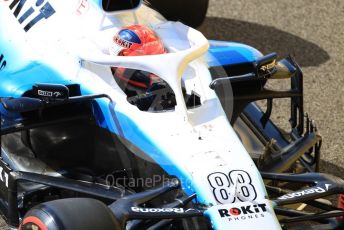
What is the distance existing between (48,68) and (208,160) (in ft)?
3.59

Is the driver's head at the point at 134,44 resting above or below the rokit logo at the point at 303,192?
above

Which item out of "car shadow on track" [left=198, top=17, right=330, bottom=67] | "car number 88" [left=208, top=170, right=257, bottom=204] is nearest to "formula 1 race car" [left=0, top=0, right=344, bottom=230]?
"car number 88" [left=208, top=170, right=257, bottom=204]

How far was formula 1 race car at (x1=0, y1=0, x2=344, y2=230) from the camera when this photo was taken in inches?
145

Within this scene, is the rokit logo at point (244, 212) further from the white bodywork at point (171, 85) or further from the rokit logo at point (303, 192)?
the rokit logo at point (303, 192)

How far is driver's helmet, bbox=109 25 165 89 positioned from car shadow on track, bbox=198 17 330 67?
93.8 inches

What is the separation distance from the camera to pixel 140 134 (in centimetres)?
400

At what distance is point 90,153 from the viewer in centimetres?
459

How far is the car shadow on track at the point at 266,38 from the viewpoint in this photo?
21.8 ft

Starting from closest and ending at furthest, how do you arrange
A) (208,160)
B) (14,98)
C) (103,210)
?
1. (103,210)
2. (208,160)
3. (14,98)

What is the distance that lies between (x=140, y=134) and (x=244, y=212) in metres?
0.69

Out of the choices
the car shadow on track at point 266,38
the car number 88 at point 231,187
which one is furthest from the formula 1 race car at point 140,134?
the car shadow on track at point 266,38

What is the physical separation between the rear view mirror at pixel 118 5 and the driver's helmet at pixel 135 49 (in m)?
Answer: 0.20

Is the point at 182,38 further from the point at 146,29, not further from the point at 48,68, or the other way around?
the point at 48,68

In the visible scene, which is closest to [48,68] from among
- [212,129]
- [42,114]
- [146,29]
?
[42,114]
